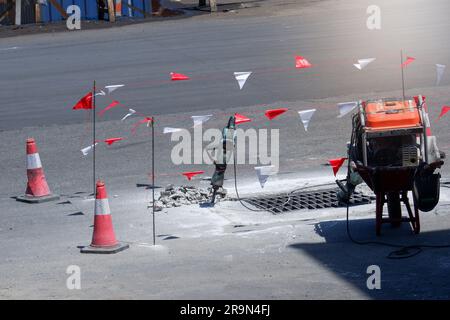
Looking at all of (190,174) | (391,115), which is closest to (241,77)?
(190,174)

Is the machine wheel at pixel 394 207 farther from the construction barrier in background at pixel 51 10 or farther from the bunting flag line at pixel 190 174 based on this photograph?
the construction barrier in background at pixel 51 10

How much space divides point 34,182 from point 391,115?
204 inches

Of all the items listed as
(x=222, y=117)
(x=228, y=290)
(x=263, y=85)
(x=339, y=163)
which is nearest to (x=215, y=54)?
(x=263, y=85)

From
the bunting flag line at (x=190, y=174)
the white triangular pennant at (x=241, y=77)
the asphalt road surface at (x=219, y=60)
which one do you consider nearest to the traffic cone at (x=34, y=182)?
the bunting flag line at (x=190, y=174)

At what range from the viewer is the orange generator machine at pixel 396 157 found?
1035 centimetres

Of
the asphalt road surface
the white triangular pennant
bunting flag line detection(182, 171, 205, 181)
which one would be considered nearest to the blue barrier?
the asphalt road surface

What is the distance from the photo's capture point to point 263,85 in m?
21.5

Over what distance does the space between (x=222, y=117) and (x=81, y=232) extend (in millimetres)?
7065

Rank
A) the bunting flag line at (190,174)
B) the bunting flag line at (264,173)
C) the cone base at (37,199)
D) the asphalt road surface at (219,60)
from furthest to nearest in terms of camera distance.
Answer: the asphalt road surface at (219,60) → the bunting flag line at (190,174) → the cone base at (37,199) → the bunting flag line at (264,173)

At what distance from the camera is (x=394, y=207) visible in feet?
35.5

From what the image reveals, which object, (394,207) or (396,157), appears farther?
(394,207)

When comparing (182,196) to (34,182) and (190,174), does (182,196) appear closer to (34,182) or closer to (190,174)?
(190,174)

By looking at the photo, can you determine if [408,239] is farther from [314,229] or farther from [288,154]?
[288,154]

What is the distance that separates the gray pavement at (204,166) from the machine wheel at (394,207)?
0.58ft
